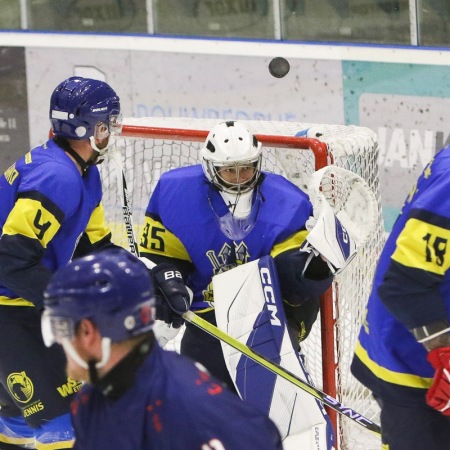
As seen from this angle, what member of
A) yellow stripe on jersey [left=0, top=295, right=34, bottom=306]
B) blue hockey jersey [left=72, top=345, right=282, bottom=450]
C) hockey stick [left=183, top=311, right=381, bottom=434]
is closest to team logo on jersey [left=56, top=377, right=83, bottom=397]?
yellow stripe on jersey [left=0, top=295, right=34, bottom=306]

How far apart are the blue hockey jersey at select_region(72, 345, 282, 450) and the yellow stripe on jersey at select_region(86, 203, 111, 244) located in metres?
1.87

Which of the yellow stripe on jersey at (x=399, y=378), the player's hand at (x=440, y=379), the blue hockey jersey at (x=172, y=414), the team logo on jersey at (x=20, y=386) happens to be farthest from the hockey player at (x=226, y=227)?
the blue hockey jersey at (x=172, y=414)

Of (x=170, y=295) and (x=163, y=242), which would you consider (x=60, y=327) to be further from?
(x=163, y=242)

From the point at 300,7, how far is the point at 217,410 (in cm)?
431

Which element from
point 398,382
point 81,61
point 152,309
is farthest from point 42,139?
point 152,309

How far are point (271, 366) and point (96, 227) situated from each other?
78cm

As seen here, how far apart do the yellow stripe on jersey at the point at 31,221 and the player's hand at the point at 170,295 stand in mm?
379

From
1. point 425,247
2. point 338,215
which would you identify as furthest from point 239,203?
point 425,247

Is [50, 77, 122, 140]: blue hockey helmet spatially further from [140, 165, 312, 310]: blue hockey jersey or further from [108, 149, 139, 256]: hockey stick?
[108, 149, 139, 256]: hockey stick

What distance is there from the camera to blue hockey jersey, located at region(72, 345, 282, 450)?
188 centimetres

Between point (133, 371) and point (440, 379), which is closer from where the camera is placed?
point (133, 371)

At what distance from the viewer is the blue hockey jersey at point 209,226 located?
3.62m

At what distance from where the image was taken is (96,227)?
3873mm

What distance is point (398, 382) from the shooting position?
8.78 ft
